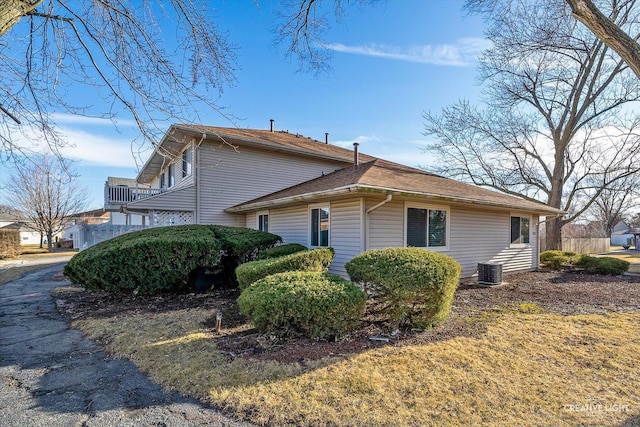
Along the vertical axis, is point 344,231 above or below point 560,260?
above

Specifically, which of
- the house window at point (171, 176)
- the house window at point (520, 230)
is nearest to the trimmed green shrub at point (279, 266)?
the house window at point (520, 230)

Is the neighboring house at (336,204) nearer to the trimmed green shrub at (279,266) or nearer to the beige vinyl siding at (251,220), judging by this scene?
the beige vinyl siding at (251,220)

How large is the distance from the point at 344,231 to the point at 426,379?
4708mm

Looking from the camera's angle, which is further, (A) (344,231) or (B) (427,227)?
(B) (427,227)

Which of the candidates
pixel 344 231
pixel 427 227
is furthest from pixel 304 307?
pixel 427 227

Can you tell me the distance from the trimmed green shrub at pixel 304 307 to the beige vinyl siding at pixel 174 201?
7894mm

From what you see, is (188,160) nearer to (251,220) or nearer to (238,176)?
(238,176)

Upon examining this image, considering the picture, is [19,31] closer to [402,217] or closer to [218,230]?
[218,230]

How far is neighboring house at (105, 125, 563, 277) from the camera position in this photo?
7656 millimetres

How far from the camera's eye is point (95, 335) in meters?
5.07

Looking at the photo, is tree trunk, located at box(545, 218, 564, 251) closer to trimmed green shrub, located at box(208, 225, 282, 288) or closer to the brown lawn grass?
the brown lawn grass

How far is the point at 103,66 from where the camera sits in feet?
14.5

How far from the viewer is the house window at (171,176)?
14.8m

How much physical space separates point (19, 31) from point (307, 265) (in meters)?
5.70
